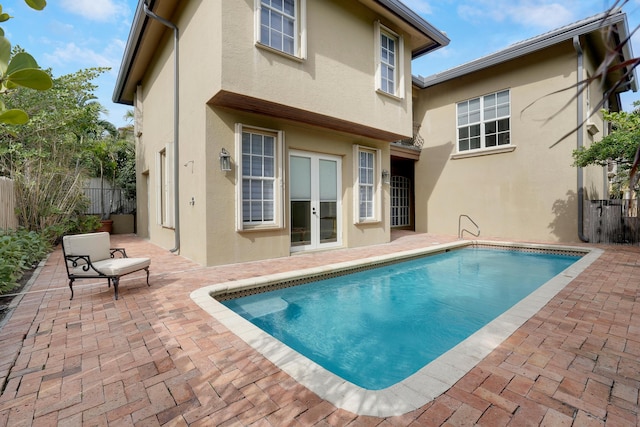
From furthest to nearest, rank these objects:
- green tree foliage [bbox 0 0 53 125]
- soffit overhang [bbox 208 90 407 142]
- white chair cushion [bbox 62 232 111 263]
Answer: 1. soffit overhang [bbox 208 90 407 142]
2. white chair cushion [bbox 62 232 111 263]
3. green tree foliage [bbox 0 0 53 125]

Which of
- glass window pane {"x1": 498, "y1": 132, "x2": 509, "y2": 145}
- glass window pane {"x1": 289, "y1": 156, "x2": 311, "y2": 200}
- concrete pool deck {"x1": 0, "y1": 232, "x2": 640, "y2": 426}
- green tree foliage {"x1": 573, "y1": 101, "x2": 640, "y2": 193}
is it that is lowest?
concrete pool deck {"x1": 0, "y1": 232, "x2": 640, "y2": 426}

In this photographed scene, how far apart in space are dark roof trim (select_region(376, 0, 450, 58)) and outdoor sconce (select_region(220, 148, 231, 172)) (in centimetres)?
538

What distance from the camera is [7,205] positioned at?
7.40 metres

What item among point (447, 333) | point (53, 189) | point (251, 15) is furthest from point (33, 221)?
point (447, 333)

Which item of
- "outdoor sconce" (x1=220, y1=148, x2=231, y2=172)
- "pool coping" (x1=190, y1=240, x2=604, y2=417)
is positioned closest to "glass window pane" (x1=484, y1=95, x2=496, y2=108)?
"pool coping" (x1=190, y1=240, x2=604, y2=417)

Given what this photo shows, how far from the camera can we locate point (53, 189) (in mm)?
9117

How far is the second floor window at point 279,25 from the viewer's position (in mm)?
6477

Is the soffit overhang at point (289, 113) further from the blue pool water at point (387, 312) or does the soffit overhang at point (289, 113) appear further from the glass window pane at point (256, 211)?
the blue pool water at point (387, 312)

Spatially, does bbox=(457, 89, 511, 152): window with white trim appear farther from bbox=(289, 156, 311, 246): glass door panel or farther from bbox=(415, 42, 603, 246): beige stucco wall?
bbox=(289, 156, 311, 246): glass door panel

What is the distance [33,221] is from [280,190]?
22.9ft

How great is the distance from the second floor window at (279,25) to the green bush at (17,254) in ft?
19.5

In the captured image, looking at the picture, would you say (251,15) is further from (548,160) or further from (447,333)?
(548,160)

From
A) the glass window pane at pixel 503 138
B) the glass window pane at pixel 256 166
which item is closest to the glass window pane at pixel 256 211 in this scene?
the glass window pane at pixel 256 166

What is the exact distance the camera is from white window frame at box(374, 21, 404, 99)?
8508 mm
